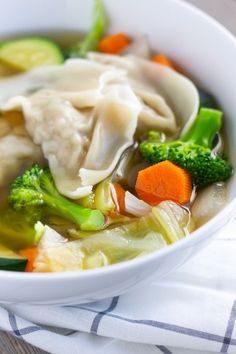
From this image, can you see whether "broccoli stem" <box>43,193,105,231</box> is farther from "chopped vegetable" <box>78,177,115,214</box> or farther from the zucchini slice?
the zucchini slice

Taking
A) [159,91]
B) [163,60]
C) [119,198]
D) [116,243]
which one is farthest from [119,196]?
→ [163,60]

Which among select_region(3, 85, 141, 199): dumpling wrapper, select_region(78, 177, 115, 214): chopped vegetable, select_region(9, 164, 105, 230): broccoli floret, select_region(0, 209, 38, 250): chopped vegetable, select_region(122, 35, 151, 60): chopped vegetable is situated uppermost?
select_region(122, 35, 151, 60): chopped vegetable

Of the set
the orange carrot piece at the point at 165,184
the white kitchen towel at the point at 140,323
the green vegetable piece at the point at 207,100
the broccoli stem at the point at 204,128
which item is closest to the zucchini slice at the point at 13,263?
the white kitchen towel at the point at 140,323

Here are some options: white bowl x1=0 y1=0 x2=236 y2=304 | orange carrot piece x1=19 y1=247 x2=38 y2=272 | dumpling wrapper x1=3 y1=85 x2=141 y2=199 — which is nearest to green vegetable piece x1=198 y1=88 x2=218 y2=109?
white bowl x1=0 y1=0 x2=236 y2=304

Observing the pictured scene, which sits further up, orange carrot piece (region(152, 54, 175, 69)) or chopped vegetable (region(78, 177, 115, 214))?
orange carrot piece (region(152, 54, 175, 69))

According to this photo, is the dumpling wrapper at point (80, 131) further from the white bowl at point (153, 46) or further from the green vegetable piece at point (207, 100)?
the white bowl at point (153, 46)

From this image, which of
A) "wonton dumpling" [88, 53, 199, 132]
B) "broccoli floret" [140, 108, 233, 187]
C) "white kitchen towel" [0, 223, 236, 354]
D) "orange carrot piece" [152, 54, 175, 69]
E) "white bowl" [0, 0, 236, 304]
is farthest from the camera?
"orange carrot piece" [152, 54, 175, 69]

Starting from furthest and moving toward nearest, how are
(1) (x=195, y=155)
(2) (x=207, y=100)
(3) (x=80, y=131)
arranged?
(2) (x=207, y=100) < (3) (x=80, y=131) < (1) (x=195, y=155)

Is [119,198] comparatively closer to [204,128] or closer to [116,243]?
[116,243]
